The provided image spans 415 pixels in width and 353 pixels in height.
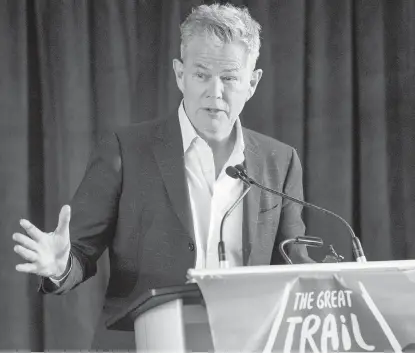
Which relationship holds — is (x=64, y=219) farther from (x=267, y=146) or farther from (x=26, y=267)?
(x=267, y=146)

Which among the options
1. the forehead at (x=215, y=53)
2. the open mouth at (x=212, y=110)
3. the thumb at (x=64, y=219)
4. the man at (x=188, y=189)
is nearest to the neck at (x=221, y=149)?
the man at (x=188, y=189)

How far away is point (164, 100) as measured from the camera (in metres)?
2.91

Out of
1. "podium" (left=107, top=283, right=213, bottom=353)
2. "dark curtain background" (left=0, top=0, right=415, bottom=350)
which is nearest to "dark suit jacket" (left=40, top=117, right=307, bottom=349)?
"podium" (left=107, top=283, right=213, bottom=353)

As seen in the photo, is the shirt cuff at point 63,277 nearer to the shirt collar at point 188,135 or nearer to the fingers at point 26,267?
the fingers at point 26,267

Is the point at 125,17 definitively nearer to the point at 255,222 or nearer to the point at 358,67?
the point at 358,67

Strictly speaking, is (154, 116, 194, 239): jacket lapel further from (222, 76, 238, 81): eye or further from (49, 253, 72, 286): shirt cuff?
(49, 253, 72, 286): shirt cuff

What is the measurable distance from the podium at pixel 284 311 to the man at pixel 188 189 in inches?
21.6

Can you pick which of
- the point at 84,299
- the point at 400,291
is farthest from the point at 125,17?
the point at 400,291

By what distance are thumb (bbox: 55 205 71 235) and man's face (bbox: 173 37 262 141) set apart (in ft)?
2.42

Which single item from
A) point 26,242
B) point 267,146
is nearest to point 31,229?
point 26,242

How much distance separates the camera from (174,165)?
6.31 feet

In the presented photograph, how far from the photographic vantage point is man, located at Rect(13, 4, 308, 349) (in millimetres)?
1821

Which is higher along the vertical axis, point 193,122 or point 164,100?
point 164,100

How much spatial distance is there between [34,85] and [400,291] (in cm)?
212
